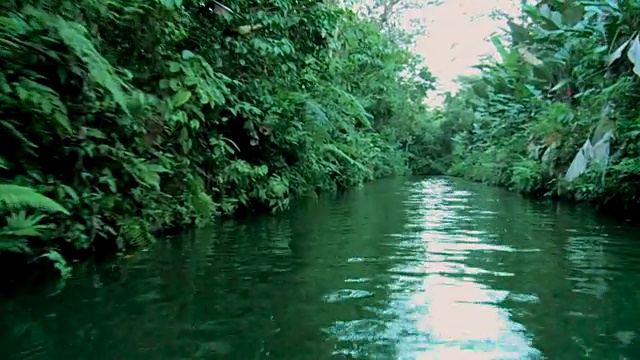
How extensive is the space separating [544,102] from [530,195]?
299 centimetres

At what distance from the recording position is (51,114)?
4.24 metres

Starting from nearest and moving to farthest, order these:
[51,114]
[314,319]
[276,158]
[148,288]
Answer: [314,319]
[148,288]
[51,114]
[276,158]

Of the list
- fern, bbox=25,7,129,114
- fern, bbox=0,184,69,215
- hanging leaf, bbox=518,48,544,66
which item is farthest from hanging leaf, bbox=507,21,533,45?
fern, bbox=0,184,69,215

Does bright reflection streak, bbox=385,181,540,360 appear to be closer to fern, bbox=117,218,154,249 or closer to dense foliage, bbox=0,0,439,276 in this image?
dense foliage, bbox=0,0,439,276

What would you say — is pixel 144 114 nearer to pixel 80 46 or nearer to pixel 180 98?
pixel 180 98

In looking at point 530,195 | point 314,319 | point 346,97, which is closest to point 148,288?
point 314,319

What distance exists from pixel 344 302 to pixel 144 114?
9.53ft

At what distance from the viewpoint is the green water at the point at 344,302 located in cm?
277

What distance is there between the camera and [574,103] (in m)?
14.1

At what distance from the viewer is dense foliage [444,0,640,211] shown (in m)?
9.01

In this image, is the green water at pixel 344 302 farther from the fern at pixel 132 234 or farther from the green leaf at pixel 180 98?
the green leaf at pixel 180 98

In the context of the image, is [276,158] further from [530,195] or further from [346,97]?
[530,195]

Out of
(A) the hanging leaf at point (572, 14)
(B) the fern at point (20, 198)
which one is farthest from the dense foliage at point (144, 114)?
(A) the hanging leaf at point (572, 14)

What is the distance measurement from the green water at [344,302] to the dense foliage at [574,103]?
3.14m
